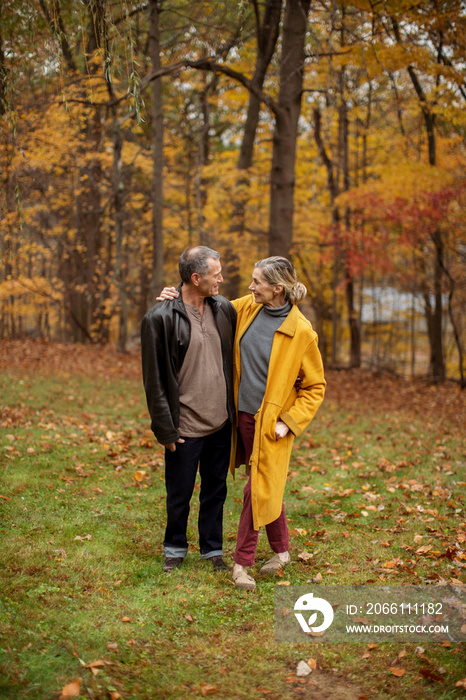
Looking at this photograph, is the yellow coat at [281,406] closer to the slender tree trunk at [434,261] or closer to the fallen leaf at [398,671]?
the fallen leaf at [398,671]

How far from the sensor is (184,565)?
3.96m

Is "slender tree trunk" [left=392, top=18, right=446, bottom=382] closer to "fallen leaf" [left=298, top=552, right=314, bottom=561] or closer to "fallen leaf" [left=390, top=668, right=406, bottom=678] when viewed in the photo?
"fallen leaf" [left=298, top=552, right=314, bottom=561]

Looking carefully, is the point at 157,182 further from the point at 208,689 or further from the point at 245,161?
the point at 208,689

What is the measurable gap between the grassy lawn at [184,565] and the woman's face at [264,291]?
1953 mm

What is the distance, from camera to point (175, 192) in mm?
20422

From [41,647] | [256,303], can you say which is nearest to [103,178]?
[256,303]

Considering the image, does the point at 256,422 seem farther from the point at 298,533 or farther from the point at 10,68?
the point at 10,68

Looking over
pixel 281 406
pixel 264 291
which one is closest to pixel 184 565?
pixel 281 406

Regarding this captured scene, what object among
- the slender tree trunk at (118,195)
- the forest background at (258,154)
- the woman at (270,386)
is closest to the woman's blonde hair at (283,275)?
the woman at (270,386)

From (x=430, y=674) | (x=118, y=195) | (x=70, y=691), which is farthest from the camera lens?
(x=118, y=195)

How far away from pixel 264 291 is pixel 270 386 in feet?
2.02

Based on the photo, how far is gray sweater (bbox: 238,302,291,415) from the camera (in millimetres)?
3582

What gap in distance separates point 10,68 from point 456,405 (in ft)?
33.8

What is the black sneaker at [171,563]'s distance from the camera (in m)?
3.86
